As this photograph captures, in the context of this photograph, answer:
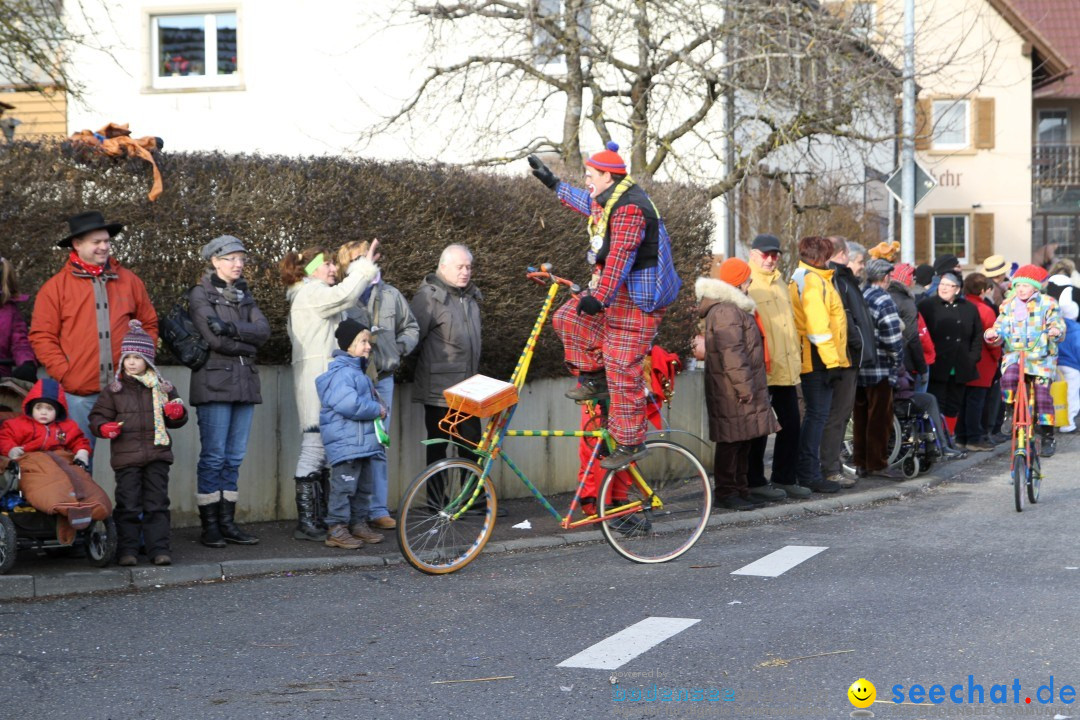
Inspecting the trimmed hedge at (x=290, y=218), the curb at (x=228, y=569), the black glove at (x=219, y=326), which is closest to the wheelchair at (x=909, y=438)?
the curb at (x=228, y=569)

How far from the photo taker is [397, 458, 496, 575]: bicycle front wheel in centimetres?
803

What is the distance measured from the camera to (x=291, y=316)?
956 cm

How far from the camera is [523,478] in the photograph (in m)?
8.70

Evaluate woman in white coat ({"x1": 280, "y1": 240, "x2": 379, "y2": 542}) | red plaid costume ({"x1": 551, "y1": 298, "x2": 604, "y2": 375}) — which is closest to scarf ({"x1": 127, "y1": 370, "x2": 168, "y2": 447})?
woman in white coat ({"x1": 280, "y1": 240, "x2": 379, "y2": 542})

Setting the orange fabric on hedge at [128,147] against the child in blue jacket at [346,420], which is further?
the orange fabric on hedge at [128,147]

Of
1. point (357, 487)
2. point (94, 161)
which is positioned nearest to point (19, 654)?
point (357, 487)

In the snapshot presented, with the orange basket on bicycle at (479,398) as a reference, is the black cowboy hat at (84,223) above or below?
above

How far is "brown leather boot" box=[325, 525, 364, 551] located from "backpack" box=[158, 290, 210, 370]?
1304 millimetres

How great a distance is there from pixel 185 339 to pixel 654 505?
117 inches

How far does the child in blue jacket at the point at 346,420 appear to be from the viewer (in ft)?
29.6

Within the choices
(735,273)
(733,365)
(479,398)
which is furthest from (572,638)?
(735,273)

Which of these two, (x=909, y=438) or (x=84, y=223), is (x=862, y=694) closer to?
(x=84, y=223)

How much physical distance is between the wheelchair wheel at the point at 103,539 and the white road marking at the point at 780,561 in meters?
3.45

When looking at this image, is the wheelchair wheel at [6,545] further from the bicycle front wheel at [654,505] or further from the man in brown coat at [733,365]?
the man in brown coat at [733,365]
